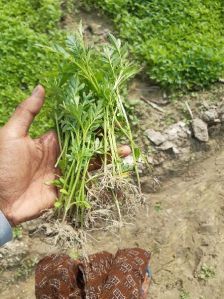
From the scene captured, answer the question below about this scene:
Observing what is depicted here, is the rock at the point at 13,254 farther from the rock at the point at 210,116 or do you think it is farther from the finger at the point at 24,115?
the rock at the point at 210,116

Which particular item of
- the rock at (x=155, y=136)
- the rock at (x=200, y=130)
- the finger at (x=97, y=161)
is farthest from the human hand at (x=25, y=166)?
the rock at (x=200, y=130)

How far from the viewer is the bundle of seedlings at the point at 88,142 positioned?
9.70 ft

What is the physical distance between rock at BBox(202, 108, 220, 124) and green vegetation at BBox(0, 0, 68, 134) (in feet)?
4.64

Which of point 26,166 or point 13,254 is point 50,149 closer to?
point 26,166

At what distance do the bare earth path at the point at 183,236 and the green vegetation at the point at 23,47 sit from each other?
46.7 inches

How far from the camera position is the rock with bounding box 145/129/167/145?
454 centimetres

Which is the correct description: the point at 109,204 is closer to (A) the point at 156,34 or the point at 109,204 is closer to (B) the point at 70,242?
(B) the point at 70,242

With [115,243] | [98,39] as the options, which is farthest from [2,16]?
[115,243]

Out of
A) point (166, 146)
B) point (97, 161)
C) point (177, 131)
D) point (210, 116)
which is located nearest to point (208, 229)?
point (166, 146)

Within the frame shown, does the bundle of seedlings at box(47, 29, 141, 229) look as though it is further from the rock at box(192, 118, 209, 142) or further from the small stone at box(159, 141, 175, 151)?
the rock at box(192, 118, 209, 142)

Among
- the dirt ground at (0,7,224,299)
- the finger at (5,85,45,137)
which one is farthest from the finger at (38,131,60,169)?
the dirt ground at (0,7,224,299)

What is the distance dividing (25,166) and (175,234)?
1735 mm

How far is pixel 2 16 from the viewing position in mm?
4859

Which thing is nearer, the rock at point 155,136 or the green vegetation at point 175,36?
the rock at point 155,136
